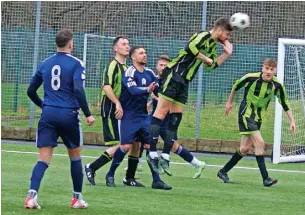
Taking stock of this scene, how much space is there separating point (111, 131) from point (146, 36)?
8169 mm

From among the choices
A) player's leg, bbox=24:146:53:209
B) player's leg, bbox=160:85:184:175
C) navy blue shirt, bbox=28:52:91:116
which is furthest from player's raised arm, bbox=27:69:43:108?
player's leg, bbox=160:85:184:175

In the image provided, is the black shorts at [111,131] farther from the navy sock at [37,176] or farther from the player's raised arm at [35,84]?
the navy sock at [37,176]

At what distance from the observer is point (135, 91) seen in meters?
11.5

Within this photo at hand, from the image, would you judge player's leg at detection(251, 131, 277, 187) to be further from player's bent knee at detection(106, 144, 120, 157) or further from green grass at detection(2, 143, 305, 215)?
player's bent knee at detection(106, 144, 120, 157)

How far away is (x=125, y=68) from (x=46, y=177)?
184 cm

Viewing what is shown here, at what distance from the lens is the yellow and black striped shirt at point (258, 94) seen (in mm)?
13016

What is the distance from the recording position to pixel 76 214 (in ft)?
28.5

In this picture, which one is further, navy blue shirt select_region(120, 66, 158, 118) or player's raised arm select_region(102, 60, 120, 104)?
player's raised arm select_region(102, 60, 120, 104)

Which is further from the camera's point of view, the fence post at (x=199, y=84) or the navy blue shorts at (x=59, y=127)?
the fence post at (x=199, y=84)

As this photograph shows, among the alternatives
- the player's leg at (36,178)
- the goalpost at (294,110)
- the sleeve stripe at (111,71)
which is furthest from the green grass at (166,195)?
the goalpost at (294,110)

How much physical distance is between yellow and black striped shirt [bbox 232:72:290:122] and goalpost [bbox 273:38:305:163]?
4222mm

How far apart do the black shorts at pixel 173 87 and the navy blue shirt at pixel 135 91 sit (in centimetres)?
14

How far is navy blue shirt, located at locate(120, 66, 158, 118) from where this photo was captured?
11539mm

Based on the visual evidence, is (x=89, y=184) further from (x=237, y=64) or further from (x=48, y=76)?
(x=237, y=64)
